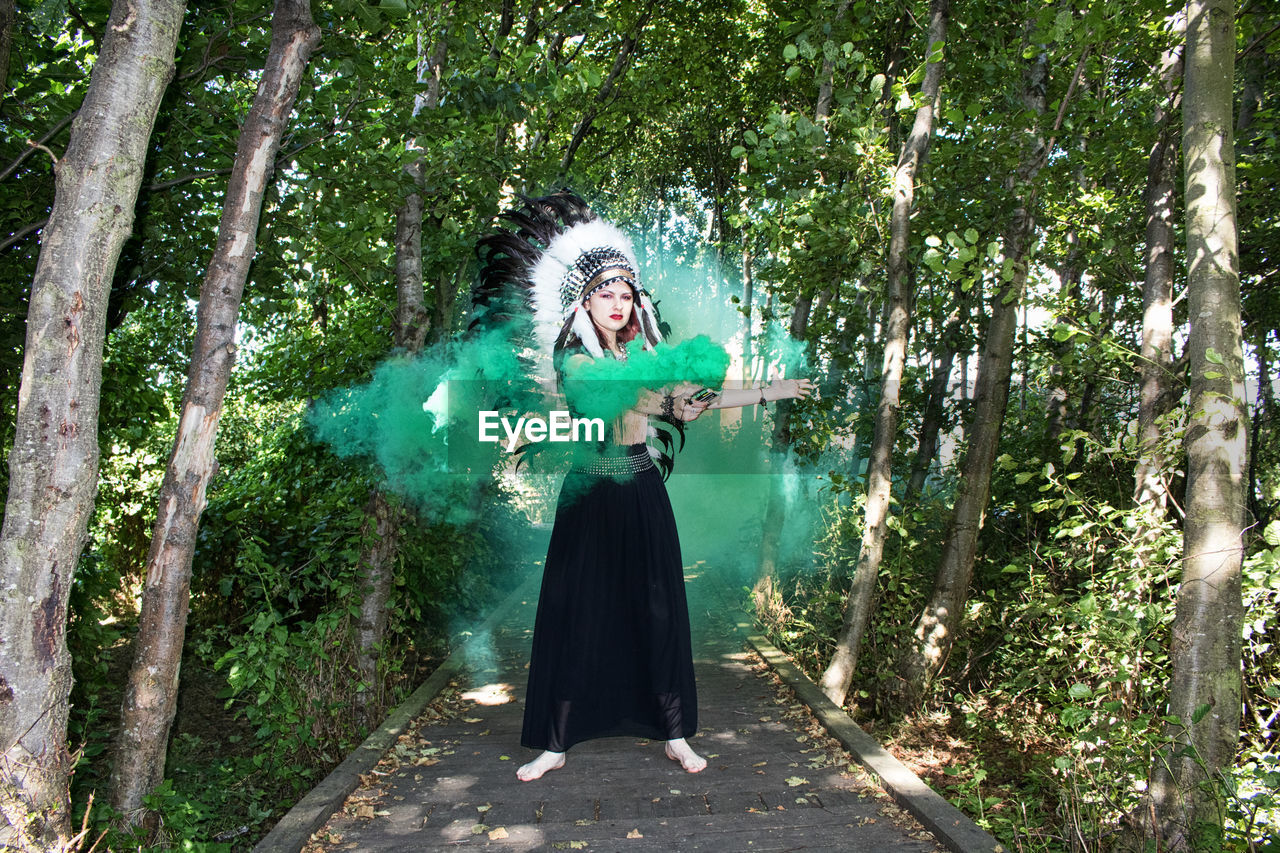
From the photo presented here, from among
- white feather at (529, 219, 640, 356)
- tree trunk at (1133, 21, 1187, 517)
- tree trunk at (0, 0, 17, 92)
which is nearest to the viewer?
tree trunk at (0, 0, 17, 92)

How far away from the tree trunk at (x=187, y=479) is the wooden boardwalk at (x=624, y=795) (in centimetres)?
78

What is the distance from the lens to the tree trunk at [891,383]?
18.3ft

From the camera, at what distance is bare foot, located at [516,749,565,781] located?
3.81 metres

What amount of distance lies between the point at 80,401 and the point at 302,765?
2549mm

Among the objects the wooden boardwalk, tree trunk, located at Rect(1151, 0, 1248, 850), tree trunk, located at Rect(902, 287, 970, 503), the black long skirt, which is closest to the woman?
the black long skirt

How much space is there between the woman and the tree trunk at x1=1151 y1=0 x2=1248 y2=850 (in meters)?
1.63

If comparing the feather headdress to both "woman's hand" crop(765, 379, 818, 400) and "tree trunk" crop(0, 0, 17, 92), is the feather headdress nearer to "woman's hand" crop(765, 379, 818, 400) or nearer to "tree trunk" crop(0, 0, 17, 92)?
"woman's hand" crop(765, 379, 818, 400)

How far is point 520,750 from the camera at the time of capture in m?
4.27

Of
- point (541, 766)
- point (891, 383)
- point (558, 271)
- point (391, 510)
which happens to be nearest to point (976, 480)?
point (891, 383)

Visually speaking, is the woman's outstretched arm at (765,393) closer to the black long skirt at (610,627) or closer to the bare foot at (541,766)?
the black long skirt at (610,627)

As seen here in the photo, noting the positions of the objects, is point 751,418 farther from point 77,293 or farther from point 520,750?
point 77,293

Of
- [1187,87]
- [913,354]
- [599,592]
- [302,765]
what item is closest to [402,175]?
[599,592]

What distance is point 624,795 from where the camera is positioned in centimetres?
364

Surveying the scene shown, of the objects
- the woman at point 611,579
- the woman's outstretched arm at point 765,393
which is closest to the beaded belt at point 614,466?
the woman at point 611,579
